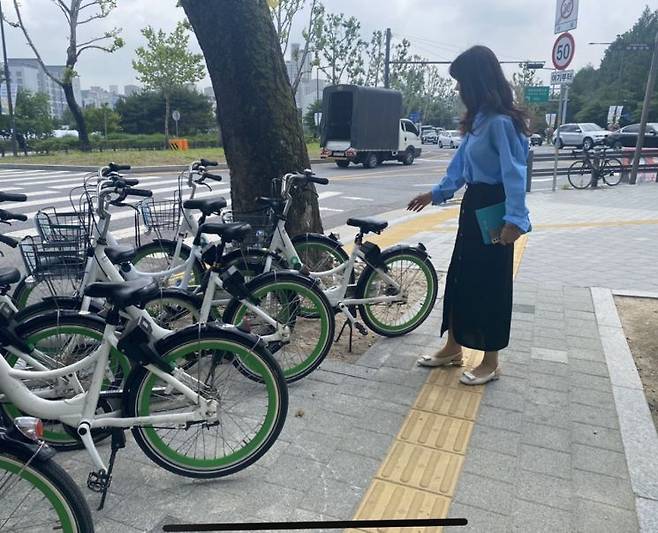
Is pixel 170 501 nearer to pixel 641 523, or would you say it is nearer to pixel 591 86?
pixel 641 523

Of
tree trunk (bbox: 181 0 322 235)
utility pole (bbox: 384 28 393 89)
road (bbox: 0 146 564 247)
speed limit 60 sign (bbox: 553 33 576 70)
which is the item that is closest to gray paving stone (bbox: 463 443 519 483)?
tree trunk (bbox: 181 0 322 235)

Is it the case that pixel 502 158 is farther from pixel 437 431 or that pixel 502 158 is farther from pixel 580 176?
pixel 580 176

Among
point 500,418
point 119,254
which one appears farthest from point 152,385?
point 500,418

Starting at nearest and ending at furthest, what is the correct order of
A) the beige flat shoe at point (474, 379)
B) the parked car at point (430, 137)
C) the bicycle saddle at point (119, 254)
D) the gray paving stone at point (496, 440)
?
1. the gray paving stone at point (496, 440)
2. the bicycle saddle at point (119, 254)
3. the beige flat shoe at point (474, 379)
4. the parked car at point (430, 137)

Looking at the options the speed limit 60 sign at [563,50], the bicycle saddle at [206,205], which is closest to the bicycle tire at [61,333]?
the bicycle saddle at [206,205]

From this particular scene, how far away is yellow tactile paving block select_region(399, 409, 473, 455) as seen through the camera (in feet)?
9.55

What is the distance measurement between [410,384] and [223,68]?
2.82 meters

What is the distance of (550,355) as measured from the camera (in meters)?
4.05

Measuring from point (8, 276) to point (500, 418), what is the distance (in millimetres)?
2628

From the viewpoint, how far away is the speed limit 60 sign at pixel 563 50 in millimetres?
11473

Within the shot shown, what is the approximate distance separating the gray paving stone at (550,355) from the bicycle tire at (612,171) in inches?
502

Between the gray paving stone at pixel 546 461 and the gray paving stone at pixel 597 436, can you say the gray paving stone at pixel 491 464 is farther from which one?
the gray paving stone at pixel 597 436

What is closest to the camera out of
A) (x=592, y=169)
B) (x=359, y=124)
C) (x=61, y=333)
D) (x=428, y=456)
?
(x=61, y=333)

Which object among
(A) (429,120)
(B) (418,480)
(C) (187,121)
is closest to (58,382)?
(B) (418,480)
